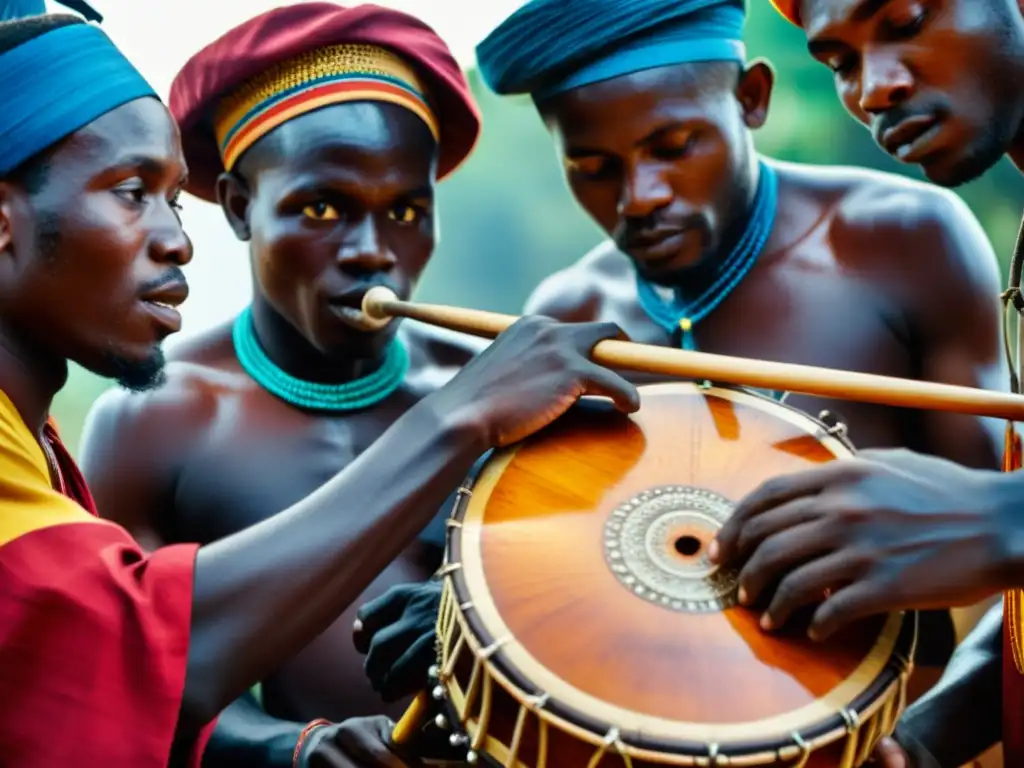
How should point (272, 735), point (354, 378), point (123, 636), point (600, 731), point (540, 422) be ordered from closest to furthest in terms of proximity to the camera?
point (600, 731) → point (123, 636) → point (540, 422) → point (272, 735) → point (354, 378)

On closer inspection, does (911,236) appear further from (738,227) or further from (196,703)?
(196,703)

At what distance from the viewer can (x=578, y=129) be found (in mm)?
2529

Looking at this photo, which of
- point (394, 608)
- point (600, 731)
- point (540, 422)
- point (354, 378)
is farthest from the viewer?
point (354, 378)

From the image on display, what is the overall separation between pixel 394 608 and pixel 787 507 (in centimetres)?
73

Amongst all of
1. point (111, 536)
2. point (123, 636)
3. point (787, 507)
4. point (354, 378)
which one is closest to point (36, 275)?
point (111, 536)

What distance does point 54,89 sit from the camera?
1.83 metres

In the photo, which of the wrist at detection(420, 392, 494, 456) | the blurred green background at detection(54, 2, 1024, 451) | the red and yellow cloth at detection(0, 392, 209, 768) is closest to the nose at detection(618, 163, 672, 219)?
the wrist at detection(420, 392, 494, 456)

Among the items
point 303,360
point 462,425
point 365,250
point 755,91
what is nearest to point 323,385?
point 303,360

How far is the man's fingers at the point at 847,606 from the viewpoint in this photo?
1.53 m

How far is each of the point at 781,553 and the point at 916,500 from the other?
0.22 m

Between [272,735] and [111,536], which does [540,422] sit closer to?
[111,536]

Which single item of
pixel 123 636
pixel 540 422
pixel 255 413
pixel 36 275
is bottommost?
pixel 255 413

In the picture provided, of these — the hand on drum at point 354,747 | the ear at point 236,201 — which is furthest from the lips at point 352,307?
the hand on drum at point 354,747

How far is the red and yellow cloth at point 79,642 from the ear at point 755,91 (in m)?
1.69
